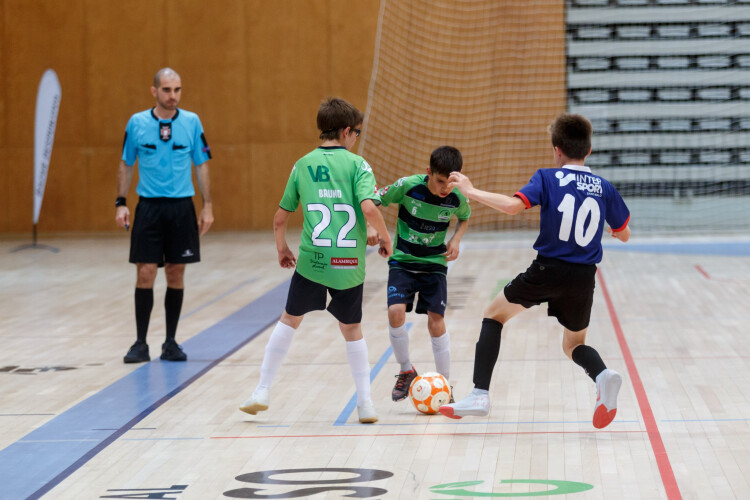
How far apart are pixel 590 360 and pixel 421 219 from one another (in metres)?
1.19

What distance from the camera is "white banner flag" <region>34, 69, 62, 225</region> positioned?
13.1 m

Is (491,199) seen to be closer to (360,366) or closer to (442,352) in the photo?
(360,366)

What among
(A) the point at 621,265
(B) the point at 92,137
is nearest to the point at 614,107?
(A) the point at 621,265

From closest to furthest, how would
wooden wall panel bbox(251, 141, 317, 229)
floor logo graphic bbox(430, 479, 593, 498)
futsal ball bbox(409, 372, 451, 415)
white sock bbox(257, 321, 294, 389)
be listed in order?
floor logo graphic bbox(430, 479, 593, 498) < white sock bbox(257, 321, 294, 389) < futsal ball bbox(409, 372, 451, 415) < wooden wall panel bbox(251, 141, 317, 229)

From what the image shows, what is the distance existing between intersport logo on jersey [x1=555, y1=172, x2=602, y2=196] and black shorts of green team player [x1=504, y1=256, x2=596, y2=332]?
30 cm

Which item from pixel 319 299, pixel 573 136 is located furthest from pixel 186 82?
pixel 573 136

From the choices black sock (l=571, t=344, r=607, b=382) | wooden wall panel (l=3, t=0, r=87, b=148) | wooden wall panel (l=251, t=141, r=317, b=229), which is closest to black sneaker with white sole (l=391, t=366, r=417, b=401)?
black sock (l=571, t=344, r=607, b=382)

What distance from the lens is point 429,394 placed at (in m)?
4.65

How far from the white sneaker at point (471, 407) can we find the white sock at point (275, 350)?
0.80 metres

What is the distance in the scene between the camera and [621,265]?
11.0 m

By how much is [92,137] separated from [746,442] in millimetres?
13066

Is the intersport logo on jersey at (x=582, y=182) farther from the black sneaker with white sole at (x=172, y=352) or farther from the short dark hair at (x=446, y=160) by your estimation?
the black sneaker with white sole at (x=172, y=352)

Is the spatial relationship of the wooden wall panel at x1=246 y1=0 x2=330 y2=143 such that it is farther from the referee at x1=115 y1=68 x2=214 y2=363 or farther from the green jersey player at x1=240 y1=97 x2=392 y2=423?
the green jersey player at x1=240 y1=97 x2=392 y2=423

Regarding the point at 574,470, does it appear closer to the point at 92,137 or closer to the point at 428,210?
the point at 428,210
